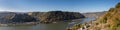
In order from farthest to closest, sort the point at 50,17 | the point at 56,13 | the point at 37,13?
the point at 37,13, the point at 56,13, the point at 50,17

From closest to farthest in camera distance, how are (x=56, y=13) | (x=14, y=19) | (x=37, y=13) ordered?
1. (x=14, y=19)
2. (x=56, y=13)
3. (x=37, y=13)

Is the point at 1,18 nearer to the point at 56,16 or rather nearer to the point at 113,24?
the point at 56,16

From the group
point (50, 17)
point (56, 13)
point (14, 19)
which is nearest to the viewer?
point (14, 19)

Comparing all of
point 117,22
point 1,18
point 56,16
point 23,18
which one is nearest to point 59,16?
point 56,16

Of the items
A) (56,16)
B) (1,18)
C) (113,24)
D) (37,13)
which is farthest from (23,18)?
(113,24)

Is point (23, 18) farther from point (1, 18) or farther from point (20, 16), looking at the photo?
point (1, 18)

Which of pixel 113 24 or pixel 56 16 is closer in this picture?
pixel 113 24

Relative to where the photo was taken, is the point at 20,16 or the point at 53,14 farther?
the point at 53,14

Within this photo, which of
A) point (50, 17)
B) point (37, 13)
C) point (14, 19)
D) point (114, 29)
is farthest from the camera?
point (37, 13)
